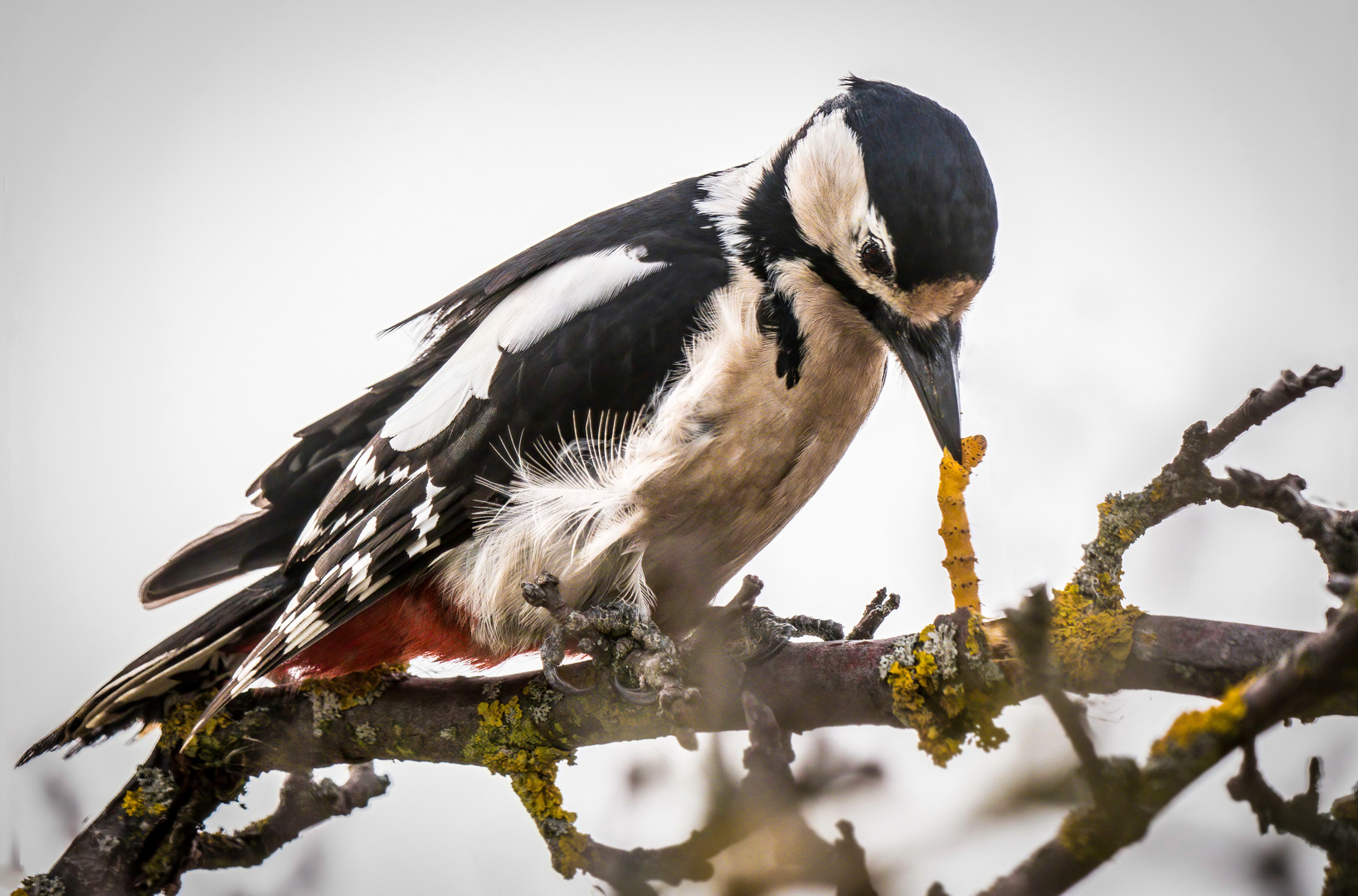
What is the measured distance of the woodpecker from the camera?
1355 mm

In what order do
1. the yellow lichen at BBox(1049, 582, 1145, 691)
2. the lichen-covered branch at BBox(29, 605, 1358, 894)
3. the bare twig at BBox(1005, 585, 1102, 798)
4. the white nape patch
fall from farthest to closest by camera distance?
the white nape patch → the lichen-covered branch at BBox(29, 605, 1358, 894) → the yellow lichen at BBox(1049, 582, 1145, 691) → the bare twig at BBox(1005, 585, 1102, 798)

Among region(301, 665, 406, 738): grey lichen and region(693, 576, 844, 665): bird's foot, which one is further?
region(301, 665, 406, 738): grey lichen

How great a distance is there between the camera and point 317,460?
1.81 meters

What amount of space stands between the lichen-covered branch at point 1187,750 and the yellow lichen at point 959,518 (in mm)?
339

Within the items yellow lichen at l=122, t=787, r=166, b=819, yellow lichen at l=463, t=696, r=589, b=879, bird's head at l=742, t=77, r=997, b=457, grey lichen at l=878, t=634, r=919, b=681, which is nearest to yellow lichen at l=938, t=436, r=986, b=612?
grey lichen at l=878, t=634, r=919, b=681

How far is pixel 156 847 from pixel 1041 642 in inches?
59.6

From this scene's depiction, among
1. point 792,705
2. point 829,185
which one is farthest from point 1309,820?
point 829,185

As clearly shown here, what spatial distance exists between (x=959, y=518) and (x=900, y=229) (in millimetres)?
564

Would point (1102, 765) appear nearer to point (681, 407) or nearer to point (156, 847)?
point (681, 407)

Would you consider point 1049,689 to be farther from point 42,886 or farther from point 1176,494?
point 42,886

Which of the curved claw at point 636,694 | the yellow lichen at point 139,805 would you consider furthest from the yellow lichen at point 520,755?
the yellow lichen at point 139,805

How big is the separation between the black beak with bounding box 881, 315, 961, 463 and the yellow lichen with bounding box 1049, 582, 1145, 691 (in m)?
0.40

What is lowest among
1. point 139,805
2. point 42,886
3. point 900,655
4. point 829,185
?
point 42,886

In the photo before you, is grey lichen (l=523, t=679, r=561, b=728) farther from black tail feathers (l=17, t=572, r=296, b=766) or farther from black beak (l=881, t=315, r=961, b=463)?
black beak (l=881, t=315, r=961, b=463)
